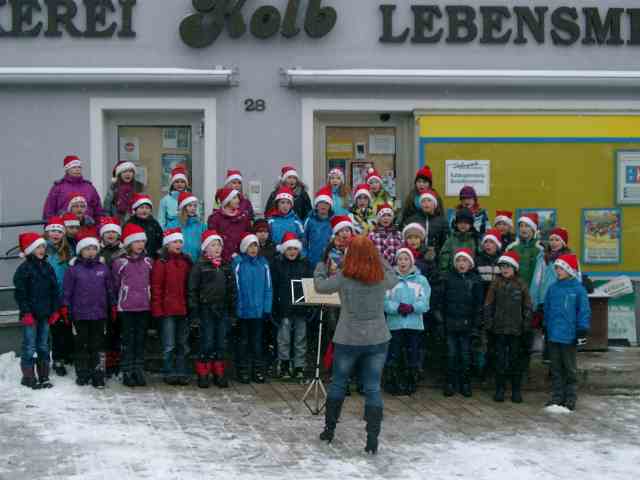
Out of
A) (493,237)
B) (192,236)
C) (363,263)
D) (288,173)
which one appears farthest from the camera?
(288,173)

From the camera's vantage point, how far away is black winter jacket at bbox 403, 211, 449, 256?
38.9 ft

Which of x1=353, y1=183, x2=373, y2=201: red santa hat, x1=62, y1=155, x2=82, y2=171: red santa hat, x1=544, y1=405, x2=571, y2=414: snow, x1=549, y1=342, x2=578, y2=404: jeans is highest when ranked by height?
x1=62, y1=155, x2=82, y2=171: red santa hat

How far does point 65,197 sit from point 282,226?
99.9 inches

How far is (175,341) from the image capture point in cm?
1102

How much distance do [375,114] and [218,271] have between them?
13.0ft

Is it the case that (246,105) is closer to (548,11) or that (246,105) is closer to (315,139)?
(315,139)

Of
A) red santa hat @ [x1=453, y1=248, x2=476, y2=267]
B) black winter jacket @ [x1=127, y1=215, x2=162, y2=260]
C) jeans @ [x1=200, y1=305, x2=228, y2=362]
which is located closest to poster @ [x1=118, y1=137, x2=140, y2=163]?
black winter jacket @ [x1=127, y1=215, x2=162, y2=260]

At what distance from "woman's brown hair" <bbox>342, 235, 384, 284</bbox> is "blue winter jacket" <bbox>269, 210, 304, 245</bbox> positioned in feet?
10.4

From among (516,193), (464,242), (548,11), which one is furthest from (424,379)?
(548,11)

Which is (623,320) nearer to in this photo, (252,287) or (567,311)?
(567,311)

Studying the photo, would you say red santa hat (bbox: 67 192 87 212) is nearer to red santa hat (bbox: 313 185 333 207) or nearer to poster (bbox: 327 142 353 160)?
red santa hat (bbox: 313 185 333 207)

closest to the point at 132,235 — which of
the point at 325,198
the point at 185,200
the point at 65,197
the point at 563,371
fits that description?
the point at 185,200

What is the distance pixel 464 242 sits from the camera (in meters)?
11.5

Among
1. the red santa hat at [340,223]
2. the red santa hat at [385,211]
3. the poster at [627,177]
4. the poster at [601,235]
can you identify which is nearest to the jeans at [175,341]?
the red santa hat at [340,223]
